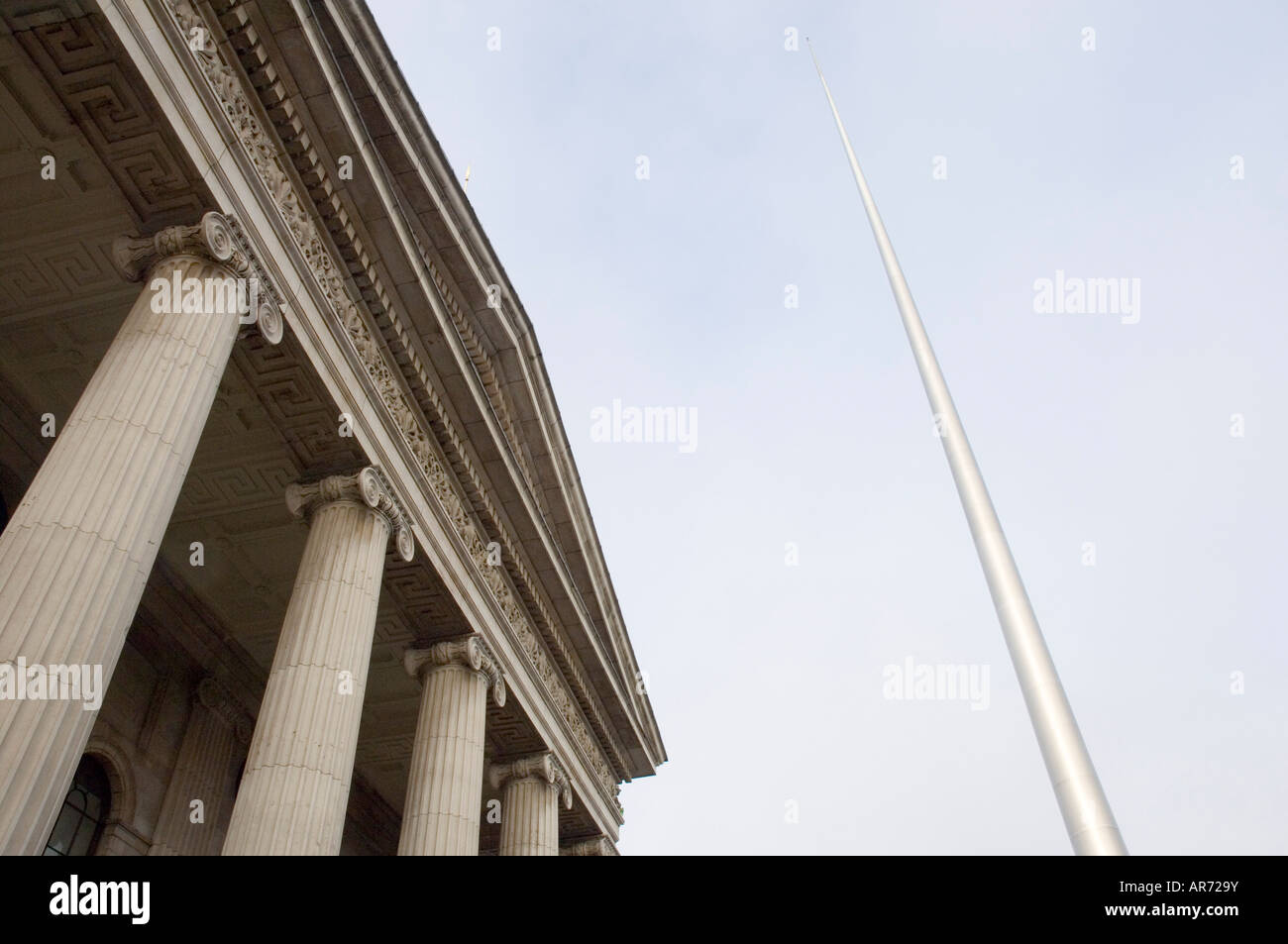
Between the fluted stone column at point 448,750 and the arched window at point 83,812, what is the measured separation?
554cm

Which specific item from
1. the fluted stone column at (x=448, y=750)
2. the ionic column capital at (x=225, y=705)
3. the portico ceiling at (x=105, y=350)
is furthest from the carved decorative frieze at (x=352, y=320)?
the ionic column capital at (x=225, y=705)

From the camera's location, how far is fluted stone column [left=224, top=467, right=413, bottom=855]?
11.4 metres

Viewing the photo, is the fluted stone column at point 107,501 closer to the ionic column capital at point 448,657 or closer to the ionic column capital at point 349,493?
the ionic column capital at point 349,493

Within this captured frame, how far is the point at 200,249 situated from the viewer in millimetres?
11031

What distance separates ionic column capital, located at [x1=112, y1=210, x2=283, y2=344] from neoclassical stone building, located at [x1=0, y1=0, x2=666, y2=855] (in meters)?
0.04

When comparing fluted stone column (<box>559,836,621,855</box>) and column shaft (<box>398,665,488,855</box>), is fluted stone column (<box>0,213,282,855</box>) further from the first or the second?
fluted stone column (<box>559,836,621,855</box>)

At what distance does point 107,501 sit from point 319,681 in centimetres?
430

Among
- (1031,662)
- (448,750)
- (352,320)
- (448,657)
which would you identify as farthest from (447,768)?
(1031,662)

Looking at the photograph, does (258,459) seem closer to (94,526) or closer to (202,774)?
(94,526)

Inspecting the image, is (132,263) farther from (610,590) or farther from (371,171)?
(610,590)

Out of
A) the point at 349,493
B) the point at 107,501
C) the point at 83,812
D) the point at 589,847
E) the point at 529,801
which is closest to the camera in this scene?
the point at 107,501

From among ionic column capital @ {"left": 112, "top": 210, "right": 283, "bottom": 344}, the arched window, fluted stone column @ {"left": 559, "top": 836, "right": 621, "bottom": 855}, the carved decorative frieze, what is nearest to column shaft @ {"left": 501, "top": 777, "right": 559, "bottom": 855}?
the carved decorative frieze

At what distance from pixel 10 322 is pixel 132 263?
13.3 ft
